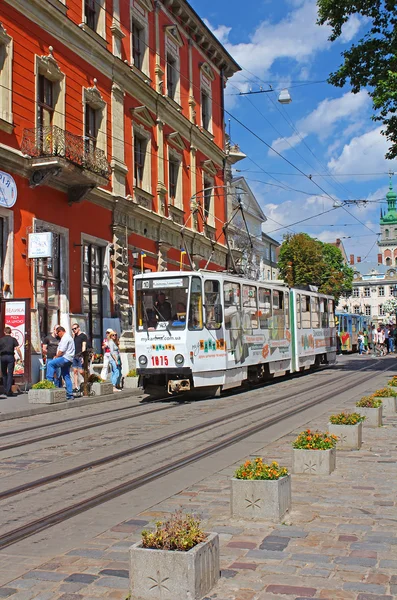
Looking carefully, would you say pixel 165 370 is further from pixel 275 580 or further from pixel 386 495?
pixel 275 580

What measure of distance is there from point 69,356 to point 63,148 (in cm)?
709

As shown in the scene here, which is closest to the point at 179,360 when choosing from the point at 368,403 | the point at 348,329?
→ the point at 368,403

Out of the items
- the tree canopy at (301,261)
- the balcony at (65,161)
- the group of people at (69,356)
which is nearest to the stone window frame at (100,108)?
the balcony at (65,161)

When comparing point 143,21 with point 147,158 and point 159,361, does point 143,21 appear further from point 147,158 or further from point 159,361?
point 159,361

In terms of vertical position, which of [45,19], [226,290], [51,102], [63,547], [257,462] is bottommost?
[63,547]

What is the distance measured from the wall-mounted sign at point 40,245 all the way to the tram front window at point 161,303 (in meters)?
3.36

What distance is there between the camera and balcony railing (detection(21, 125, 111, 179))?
20234mm

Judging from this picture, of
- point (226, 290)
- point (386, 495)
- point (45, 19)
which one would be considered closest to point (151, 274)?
point (226, 290)

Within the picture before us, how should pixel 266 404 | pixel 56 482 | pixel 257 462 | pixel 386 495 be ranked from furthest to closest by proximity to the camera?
pixel 266 404
pixel 56 482
pixel 386 495
pixel 257 462

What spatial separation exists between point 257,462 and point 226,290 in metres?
12.4

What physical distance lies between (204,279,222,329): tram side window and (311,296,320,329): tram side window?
1072cm

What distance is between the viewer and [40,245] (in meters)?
19.6

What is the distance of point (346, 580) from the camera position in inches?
171

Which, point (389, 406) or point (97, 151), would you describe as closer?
point (389, 406)
